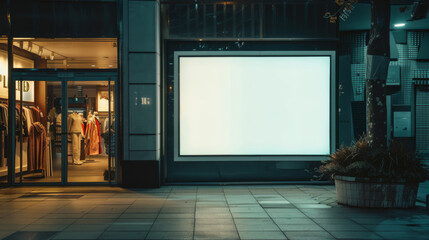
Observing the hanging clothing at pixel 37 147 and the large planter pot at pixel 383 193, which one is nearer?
the large planter pot at pixel 383 193

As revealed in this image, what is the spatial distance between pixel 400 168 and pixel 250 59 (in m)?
4.90

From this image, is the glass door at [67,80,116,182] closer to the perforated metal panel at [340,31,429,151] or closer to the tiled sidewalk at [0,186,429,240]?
the tiled sidewalk at [0,186,429,240]

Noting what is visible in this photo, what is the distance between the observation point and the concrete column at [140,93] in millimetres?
9914

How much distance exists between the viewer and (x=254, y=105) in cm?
1076

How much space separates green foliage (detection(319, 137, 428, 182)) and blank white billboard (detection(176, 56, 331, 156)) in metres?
2.91

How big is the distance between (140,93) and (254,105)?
121 inches

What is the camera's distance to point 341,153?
794 centimetres

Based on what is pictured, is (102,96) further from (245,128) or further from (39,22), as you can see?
(245,128)

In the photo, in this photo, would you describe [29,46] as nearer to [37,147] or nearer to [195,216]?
[37,147]

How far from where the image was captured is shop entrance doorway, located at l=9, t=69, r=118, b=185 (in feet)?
33.2

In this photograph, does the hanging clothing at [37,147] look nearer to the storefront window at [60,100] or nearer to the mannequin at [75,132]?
the storefront window at [60,100]

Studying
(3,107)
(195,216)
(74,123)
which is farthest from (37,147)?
(195,216)

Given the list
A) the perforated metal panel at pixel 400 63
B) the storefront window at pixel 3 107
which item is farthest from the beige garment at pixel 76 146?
the perforated metal panel at pixel 400 63

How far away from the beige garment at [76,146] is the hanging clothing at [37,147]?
2.35 feet
